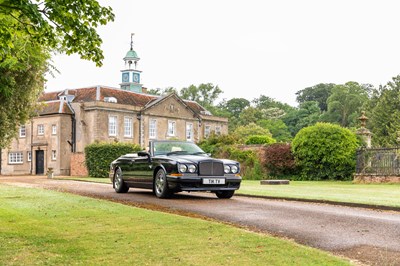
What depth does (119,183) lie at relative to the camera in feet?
54.2

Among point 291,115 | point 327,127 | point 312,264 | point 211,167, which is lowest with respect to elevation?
point 312,264

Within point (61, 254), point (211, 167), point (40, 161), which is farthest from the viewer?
point (40, 161)

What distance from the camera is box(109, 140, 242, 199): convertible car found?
536 inches

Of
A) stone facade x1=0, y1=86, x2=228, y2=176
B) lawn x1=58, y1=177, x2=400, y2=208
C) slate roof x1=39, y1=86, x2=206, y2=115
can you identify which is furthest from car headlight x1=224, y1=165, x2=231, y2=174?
slate roof x1=39, y1=86, x2=206, y2=115

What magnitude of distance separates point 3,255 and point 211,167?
8145 mm

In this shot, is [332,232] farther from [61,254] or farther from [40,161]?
[40,161]

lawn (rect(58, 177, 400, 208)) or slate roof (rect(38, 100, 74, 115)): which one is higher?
slate roof (rect(38, 100, 74, 115))

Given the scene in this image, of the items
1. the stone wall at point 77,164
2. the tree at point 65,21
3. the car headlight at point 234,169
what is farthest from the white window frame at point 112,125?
the tree at point 65,21

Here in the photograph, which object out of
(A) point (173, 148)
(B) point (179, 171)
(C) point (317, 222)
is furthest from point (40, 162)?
Result: (C) point (317, 222)

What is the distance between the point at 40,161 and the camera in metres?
47.3

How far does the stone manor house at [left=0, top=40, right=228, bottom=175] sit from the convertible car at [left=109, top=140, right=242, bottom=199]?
27273mm

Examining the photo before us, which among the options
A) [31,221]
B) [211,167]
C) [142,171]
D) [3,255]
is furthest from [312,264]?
[142,171]

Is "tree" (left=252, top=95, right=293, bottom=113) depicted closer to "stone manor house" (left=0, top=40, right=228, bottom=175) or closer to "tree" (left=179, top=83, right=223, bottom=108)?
"tree" (left=179, top=83, right=223, bottom=108)

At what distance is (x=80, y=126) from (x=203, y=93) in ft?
177
